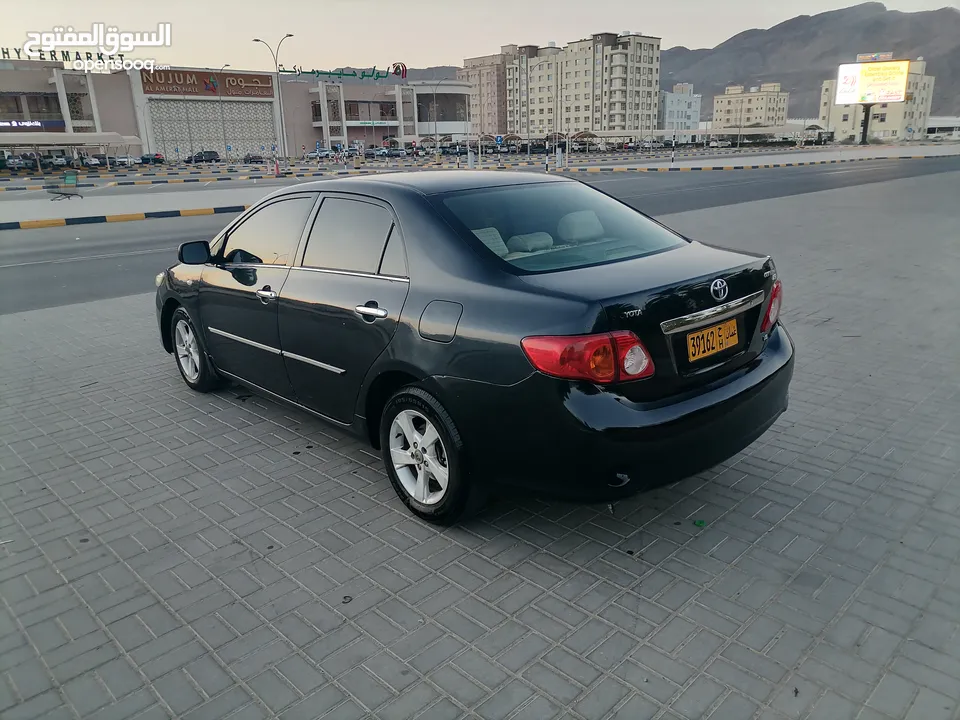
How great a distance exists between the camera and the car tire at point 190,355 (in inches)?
216

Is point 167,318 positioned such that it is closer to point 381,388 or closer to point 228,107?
point 381,388

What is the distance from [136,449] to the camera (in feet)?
15.4

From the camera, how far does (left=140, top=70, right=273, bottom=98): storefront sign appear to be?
281 feet

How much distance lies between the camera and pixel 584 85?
459ft

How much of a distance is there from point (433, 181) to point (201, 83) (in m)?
96.4

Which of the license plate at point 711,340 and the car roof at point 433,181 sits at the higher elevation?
the car roof at point 433,181

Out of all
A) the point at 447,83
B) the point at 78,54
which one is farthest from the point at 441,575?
the point at 447,83

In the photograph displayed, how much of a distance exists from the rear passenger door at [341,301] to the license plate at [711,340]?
137cm

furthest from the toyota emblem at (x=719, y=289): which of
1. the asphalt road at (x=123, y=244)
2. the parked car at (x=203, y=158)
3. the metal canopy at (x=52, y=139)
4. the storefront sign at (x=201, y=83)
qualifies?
the storefront sign at (x=201, y=83)

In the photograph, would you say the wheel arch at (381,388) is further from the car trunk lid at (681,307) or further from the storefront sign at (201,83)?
the storefront sign at (201,83)

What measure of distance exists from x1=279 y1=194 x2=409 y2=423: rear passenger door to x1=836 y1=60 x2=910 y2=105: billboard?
90.5m

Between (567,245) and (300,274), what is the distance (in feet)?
5.20

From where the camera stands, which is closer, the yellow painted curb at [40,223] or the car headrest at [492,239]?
the car headrest at [492,239]

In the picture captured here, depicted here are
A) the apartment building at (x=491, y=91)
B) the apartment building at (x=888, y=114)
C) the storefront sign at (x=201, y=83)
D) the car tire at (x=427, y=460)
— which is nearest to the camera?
the car tire at (x=427, y=460)
